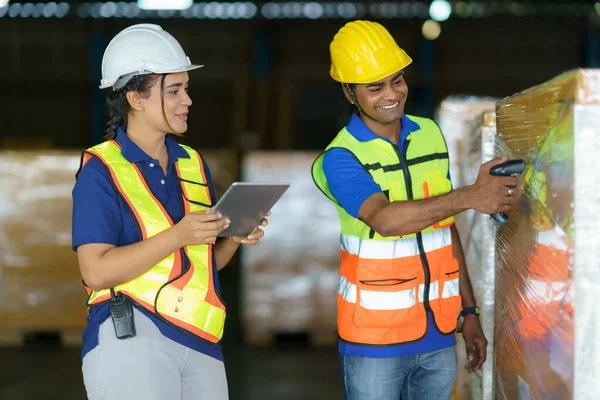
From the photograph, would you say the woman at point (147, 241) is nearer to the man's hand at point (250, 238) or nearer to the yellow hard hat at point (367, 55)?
the man's hand at point (250, 238)

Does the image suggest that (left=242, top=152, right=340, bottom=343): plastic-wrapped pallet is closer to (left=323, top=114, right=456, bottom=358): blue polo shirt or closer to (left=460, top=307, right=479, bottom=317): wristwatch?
(left=460, top=307, right=479, bottom=317): wristwatch

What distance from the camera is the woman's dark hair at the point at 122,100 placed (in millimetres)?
2168

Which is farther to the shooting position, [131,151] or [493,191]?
[131,151]

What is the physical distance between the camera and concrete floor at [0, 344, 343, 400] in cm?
508

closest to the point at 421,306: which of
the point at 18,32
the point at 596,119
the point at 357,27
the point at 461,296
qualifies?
the point at 461,296

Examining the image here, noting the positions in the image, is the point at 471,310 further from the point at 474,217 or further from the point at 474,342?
the point at 474,217

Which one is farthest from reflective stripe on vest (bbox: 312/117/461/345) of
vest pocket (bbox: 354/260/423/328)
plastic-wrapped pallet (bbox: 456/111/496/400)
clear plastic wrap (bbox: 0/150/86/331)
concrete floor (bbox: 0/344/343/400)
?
clear plastic wrap (bbox: 0/150/86/331)

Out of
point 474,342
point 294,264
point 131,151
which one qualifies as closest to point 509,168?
point 474,342

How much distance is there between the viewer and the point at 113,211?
200 centimetres

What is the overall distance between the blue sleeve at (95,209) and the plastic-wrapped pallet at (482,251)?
120 cm

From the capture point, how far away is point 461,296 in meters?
2.51

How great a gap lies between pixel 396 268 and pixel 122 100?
0.93m

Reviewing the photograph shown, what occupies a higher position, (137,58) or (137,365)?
(137,58)

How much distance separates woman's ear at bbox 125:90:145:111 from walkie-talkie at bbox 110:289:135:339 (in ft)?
1.73
